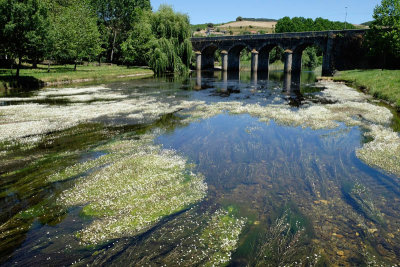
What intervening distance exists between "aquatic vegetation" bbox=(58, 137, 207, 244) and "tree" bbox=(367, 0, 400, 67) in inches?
1906

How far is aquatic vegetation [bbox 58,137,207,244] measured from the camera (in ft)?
25.1

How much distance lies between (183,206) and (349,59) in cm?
6534

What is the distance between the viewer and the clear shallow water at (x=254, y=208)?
658 cm

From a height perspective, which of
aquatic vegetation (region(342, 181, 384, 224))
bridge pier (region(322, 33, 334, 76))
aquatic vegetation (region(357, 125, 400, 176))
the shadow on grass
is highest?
bridge pier (region(322, 33, 334, 76))

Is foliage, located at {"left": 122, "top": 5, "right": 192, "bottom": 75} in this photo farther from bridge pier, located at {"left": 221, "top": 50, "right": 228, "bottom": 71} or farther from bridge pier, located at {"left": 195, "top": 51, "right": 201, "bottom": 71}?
bridge pier, located at {"left": 221, "top": 50, "right": 228, "bottom": 71}

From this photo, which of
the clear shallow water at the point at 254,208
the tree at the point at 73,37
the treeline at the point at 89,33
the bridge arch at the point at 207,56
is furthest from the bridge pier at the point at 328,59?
the clear shallow water at the point at 254,208

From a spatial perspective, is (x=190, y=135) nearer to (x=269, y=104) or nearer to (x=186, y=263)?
(x=186, y=263)

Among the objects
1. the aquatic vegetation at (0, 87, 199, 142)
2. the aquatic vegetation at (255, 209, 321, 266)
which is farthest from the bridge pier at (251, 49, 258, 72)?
the aquatic vegetation at (255, 209, 321, 266)

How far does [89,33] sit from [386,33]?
51.8 m

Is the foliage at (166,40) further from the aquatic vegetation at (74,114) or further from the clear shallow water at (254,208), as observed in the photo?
the clear shallow water at (254,208)

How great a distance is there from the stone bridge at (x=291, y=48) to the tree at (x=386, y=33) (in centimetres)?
447

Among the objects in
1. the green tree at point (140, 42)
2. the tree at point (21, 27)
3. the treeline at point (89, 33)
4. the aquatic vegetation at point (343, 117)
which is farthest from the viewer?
the green tree at point (140, 42)

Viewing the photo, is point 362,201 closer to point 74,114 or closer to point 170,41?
point 74,114

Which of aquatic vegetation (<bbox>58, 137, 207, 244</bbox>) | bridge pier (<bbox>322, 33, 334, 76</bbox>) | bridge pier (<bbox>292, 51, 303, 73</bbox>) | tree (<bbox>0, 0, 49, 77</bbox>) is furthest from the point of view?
bridge pier (<bbox>292, 51, 303, 73</bbox>)
